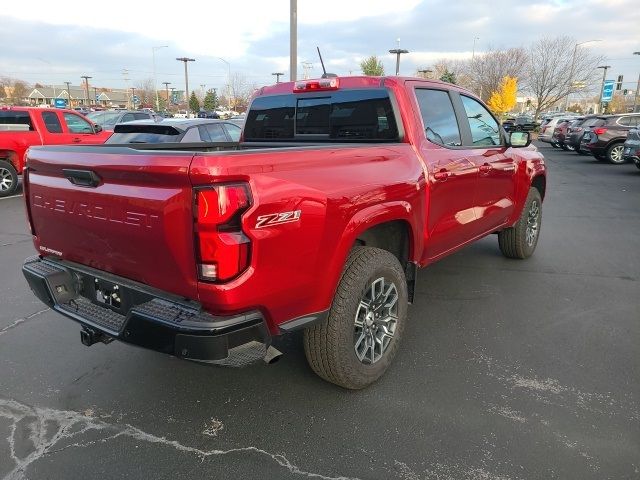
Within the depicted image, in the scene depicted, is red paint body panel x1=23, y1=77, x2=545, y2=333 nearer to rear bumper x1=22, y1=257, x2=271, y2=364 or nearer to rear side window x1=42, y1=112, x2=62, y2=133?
rear bumper x1=22, y1=257, x2=271, y2=364

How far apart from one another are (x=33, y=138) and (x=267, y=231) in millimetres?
10674

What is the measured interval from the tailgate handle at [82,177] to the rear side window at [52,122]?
10.0 meters

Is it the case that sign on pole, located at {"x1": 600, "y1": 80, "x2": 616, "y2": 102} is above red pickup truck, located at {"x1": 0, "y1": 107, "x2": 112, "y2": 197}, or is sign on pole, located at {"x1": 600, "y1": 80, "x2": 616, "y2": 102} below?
above

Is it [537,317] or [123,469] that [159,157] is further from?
[537,317]

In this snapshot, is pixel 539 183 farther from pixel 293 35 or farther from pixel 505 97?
pixel 505 97

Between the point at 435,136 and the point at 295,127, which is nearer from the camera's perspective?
the point at 435,136

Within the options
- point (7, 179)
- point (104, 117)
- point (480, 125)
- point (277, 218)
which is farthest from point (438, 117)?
point (104, 117)

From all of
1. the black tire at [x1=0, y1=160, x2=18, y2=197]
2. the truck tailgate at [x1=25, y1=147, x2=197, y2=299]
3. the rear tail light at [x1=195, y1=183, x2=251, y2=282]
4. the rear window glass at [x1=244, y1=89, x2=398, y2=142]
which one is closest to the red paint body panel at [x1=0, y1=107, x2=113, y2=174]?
the black tire at [x1=0, y1=160, x2=18, y2=197]

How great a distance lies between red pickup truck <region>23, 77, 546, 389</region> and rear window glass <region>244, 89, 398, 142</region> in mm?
13

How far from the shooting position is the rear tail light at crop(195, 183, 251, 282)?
6.88ft

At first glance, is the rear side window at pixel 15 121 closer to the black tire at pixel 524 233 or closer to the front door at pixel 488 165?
the front door at pixel 488 165

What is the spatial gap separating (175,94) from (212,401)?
94.3m

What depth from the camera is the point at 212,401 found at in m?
3.01

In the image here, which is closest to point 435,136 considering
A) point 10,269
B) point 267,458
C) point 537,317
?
point 537,317
